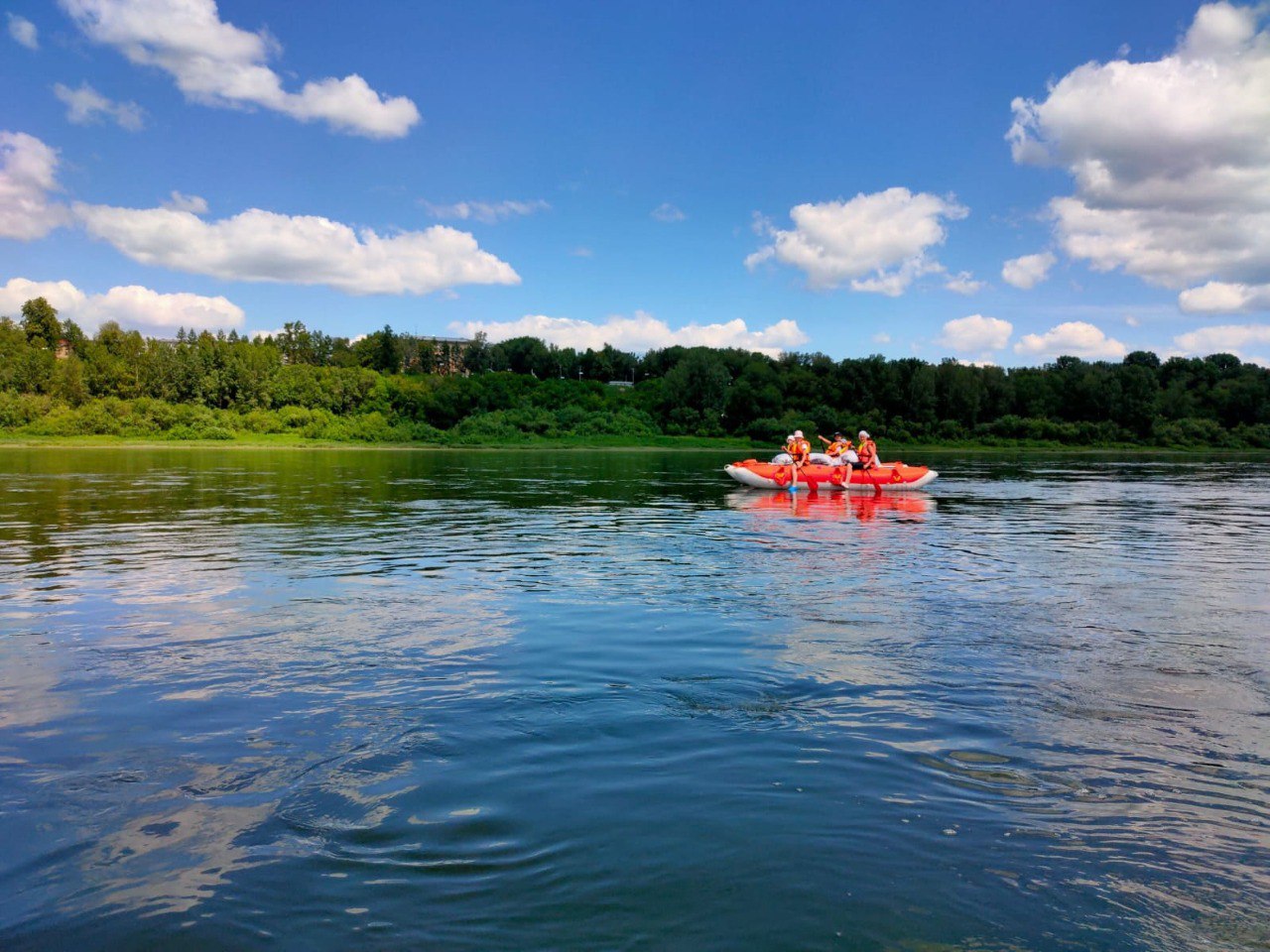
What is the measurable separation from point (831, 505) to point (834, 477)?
4.66 metres

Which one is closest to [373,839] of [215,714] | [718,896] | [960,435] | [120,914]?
[120,914]

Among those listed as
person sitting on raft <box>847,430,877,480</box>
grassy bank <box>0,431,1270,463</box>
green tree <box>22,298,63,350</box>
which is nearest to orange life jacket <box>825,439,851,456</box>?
person sitting on raft <box>847,430,877,480</box>

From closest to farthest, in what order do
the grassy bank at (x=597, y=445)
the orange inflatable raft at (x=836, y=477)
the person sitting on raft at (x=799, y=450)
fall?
the orange inflatable raft at (x=836, y=477) < the person sitting on raft at (x=799, y=450) < the grassy bank at (x=597, y=445)

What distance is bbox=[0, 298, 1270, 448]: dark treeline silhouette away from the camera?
97.3 m

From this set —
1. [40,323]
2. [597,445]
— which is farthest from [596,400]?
[40,323]

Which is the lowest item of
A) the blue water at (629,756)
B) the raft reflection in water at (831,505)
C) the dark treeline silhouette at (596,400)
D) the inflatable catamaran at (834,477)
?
the raft reflection in water at (831,505)

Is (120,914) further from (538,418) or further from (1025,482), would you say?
(538,418)

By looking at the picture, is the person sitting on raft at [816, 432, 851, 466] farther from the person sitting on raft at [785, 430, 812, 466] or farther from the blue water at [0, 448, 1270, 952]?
the blue water at [0, 448, 1270, 952]

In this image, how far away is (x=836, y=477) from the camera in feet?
112

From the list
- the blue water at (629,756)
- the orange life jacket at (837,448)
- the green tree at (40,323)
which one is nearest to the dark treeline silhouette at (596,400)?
the green tree at (40,323)

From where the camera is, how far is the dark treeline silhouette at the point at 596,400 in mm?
97312

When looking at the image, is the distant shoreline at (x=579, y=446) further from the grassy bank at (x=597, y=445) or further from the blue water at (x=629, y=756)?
the blue water at (x=629, y=756)

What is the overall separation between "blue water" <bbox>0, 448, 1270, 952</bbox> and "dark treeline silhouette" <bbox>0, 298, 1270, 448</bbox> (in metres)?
81.7

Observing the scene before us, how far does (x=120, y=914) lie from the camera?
4.33 m
